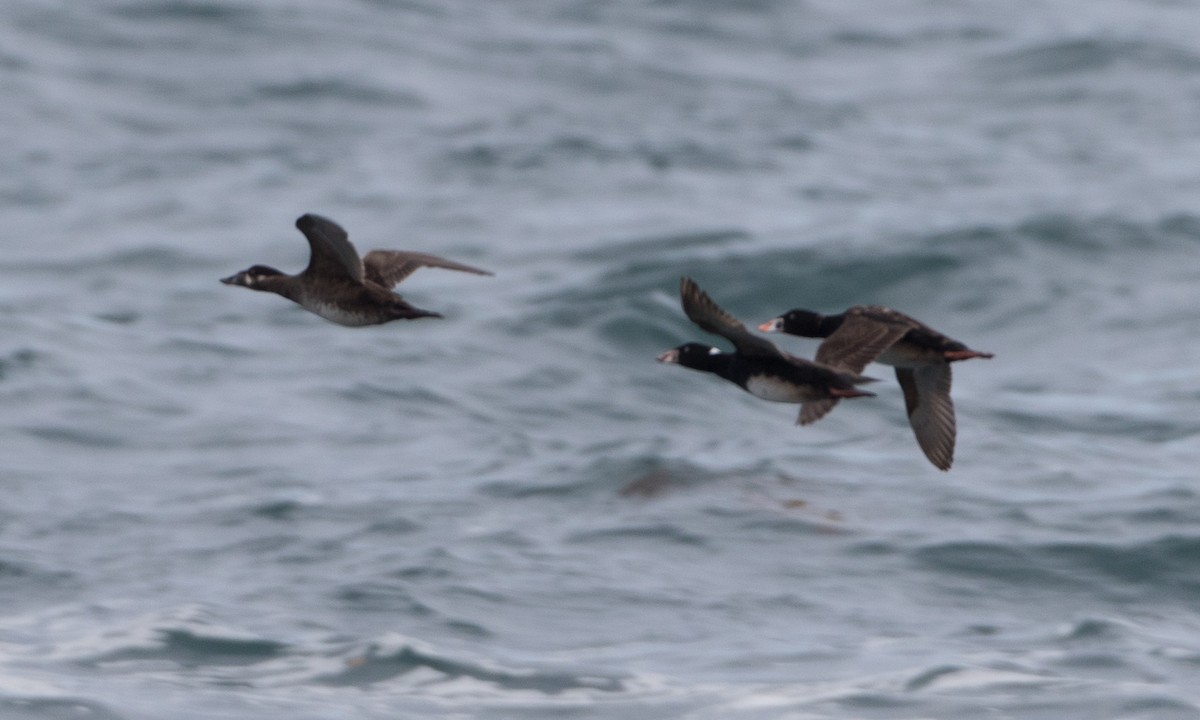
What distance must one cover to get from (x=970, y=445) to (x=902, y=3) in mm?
24959

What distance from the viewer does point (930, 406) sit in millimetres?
9797

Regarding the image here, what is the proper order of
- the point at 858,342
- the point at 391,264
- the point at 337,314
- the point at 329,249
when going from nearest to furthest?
1. the point at 329,249
2. the point at 337,314
3. the point at 858,342
4. the point at 391,264

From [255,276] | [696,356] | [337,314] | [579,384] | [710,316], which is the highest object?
[579,384]

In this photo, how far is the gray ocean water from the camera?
463 inches

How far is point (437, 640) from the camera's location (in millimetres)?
11914

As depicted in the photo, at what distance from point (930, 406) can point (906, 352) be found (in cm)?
51

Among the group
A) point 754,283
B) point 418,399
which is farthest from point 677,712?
point 754,283

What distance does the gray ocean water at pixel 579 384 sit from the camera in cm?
1175

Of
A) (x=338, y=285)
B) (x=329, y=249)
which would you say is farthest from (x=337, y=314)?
(x=329, y=249)

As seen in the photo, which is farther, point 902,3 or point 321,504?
point 902,3

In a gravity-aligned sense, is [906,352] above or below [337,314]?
above

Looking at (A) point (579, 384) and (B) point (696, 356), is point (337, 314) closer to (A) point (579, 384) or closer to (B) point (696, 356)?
(B) point (696, 356)

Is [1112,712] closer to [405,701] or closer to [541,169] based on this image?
[405,701]

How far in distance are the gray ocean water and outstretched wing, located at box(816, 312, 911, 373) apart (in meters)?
2.78
